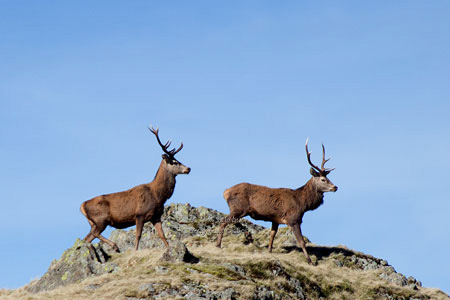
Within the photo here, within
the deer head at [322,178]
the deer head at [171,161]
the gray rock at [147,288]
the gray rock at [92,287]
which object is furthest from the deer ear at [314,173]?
the gray rock at [92,287]

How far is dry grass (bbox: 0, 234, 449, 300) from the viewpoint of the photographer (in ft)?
81.6

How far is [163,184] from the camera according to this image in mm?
30938

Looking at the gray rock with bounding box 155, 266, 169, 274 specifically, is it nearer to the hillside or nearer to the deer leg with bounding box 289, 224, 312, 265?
the hillside

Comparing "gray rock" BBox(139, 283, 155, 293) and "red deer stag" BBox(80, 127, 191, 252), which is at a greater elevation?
"red deer stag" BBox(80, 127, 191, 252)

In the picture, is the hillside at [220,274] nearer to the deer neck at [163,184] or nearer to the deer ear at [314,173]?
the deer neck at [163,184]

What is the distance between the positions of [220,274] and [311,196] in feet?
26.7

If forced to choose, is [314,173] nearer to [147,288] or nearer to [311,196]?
[311,196]

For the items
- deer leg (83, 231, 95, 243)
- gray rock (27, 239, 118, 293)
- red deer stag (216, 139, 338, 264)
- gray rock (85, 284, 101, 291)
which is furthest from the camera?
red deer stag (216, 139, 338, 264)

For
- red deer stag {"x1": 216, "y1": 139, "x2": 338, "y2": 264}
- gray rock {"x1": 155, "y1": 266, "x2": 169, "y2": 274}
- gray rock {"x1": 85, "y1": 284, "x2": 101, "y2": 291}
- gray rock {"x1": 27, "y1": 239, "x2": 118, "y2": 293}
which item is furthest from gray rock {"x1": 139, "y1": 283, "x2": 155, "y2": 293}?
red deer stag {"x1": 216, "y1": 139, "x2": 338, "y2": 264}

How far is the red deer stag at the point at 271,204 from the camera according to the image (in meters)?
31.5

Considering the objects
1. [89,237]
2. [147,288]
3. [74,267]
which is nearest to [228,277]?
[147,288]

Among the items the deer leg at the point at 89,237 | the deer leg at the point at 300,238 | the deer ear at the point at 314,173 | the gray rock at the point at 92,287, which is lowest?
the gray rock at the point at 92,287

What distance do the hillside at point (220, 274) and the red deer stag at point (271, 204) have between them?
1393 mm

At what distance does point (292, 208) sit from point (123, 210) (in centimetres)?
727
